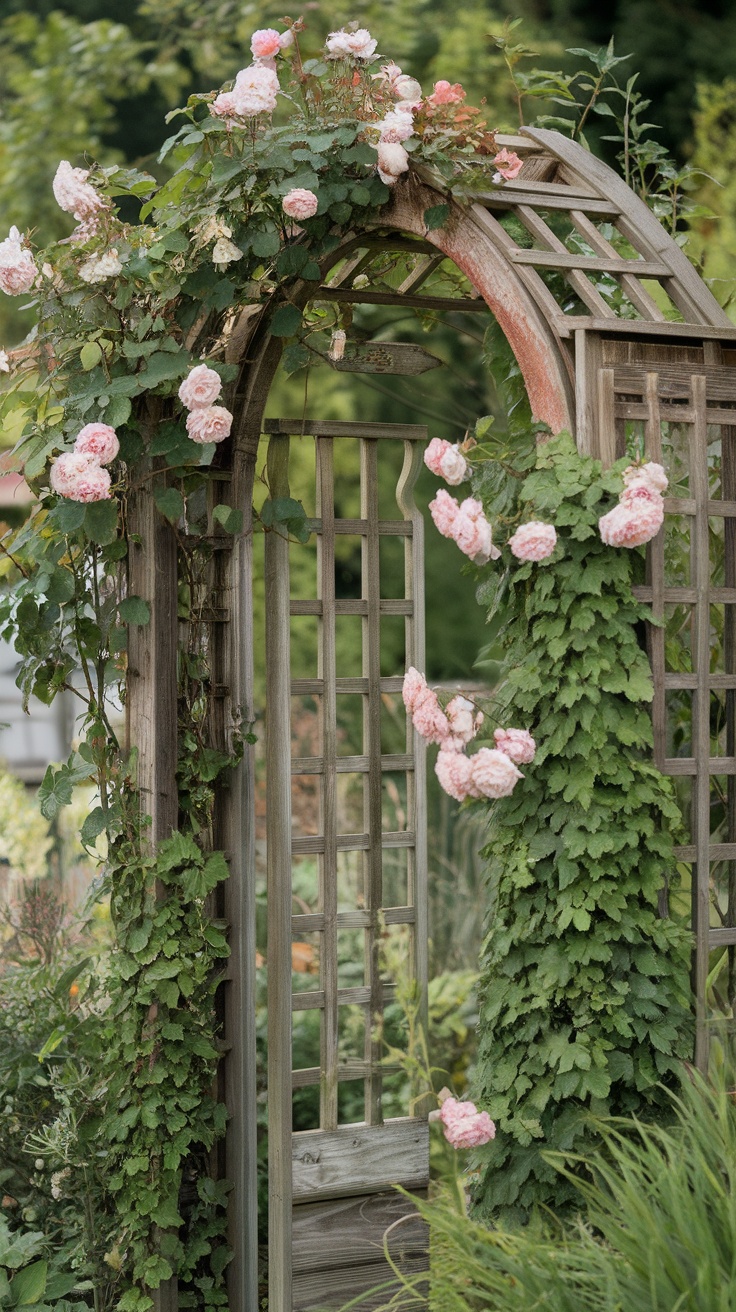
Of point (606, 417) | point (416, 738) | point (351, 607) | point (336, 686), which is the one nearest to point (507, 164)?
point (606, 417)

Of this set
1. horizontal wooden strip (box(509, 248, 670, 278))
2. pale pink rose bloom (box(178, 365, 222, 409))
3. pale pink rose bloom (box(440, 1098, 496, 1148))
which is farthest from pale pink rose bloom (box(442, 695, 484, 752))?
pale pink rose bloom (box(178, 365, 222, 409))

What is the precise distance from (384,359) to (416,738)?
0.90 meters

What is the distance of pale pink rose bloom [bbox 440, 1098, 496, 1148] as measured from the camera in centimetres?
213

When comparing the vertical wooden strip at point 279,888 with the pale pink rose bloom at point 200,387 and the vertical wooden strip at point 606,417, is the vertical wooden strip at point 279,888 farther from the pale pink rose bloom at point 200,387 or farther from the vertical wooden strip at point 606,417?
the vertical wooden strip at point 606,417

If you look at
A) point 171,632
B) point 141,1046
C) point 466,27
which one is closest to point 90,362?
point 171,632

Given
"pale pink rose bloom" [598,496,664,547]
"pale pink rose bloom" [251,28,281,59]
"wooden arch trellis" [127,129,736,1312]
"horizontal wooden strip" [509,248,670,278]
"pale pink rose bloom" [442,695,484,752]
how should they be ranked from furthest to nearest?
"pale pink rose bloom" [251,28,281,59], "wooden arch trellis" [127,129,736,1312], "horizontal wooden strip" [509,248,670,278], "pale pink rose bloom" [442,695,484,752], "pale pink rose bloom" [598,496,664,547]

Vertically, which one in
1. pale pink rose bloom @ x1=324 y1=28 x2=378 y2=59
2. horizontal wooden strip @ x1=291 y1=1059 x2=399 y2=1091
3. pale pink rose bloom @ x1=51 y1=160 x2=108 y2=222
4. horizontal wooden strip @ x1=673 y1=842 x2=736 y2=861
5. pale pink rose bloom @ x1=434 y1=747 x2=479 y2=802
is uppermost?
pale pink rose bloom @ x1=324 y1=28 x2=378 y2=59

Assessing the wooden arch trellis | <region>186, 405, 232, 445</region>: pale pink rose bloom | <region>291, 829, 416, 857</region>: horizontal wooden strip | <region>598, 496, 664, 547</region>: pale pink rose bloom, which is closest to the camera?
<region>598, 496, 664, 547</region>: pale pink rose bloom

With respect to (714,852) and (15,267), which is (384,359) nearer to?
(15,267)

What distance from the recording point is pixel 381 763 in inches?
128

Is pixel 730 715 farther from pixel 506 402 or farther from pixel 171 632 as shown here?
pixel 171 632

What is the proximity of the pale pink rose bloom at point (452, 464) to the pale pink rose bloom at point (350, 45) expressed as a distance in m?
0.88

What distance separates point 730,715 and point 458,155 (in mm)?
1069

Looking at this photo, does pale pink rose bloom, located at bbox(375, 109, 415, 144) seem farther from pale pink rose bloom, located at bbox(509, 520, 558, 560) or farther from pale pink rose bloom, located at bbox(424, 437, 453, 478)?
pale pink rose bloom, located at bbox(509, 520, 558, 560)
